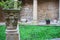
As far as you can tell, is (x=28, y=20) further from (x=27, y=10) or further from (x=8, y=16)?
(x=8, y=16)

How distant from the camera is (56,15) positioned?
21.2 m

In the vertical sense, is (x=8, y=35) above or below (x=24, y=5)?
below

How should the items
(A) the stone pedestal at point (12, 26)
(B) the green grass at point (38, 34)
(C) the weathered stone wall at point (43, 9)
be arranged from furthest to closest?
1. (C) the weathered stone wall at point (43, 9)
2. (B) the green grass at point (38, 34)
3. (A) the stone pedestal at point (12, 26)

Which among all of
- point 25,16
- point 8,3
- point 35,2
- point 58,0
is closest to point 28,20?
point 25,16

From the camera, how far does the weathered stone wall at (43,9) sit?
21281 millimetres

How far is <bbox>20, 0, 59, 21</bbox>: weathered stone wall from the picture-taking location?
21281mm

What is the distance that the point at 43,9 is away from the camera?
21406 mm

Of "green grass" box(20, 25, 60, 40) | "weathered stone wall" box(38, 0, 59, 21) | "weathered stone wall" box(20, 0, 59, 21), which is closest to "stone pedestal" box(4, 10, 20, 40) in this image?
"green grass" box(20, 25, 60, 40)

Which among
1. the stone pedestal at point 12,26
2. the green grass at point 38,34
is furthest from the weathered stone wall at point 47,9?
the stone pedestal at point 12,26

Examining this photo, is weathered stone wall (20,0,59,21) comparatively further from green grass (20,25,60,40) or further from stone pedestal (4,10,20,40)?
stone pedestal (4,10,20,40)

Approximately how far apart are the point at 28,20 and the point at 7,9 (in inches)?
555

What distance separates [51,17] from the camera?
837 inches

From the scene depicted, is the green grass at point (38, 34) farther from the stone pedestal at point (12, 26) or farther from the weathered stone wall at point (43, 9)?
the weathered stone wall at point (43, 9)

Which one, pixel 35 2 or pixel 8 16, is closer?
pixel 8 16
